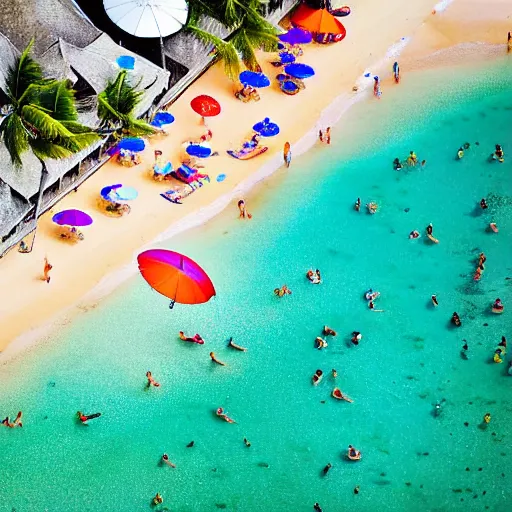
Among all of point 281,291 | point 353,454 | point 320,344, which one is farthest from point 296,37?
point 353,454

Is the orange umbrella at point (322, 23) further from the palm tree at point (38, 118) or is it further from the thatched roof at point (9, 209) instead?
the thatched roof at point (9, 209)

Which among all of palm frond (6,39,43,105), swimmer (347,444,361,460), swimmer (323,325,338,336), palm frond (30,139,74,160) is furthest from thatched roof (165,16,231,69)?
swimmer (347,444,361,460)

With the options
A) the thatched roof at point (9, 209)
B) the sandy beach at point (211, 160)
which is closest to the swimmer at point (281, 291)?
the sandy beach at point (211, 160)

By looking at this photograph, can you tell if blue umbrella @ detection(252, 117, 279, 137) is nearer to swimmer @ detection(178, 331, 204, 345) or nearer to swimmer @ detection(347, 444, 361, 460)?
swimmer @ detection(178, 331, 204, 345)

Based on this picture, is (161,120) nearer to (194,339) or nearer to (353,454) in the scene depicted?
(194,339)

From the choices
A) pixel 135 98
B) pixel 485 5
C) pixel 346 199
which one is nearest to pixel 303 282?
pixel 346 199
